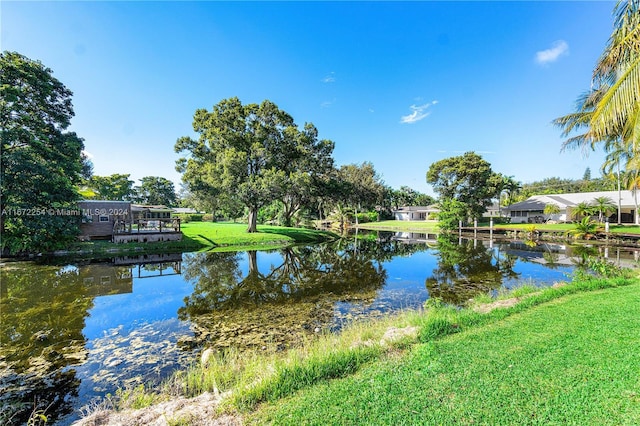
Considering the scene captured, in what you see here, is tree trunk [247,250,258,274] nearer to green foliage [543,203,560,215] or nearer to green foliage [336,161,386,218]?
green foliage [336,161,386,218]

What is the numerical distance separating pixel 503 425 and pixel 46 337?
8.40m

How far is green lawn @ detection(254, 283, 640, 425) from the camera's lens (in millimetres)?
2777

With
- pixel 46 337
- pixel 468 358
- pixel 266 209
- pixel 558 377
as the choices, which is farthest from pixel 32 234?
pixel 266 209

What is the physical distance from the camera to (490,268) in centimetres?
1355

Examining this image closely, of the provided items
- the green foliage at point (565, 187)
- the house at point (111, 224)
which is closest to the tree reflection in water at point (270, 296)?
the house at point (111, 224)

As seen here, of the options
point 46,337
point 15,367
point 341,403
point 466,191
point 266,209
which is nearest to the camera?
point 341,403

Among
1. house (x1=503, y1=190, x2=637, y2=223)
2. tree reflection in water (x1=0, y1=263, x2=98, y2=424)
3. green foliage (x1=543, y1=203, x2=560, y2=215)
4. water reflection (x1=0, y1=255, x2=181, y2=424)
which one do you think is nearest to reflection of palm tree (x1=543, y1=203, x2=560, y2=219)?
green foliage (x1=543, y1=203, x2=560, y2=215)

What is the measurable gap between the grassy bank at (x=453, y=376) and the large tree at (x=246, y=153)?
57.9 ft

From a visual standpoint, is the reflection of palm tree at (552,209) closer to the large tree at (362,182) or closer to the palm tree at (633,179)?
the palm tree at (633,179)

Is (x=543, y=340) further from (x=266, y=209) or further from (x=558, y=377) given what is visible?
(x=266, y=209)

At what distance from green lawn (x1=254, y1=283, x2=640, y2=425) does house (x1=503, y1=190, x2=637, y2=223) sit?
37140 mm

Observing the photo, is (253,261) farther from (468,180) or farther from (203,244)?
(468,180)

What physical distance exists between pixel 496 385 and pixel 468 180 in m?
41.5

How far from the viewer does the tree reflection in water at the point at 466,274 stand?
31.1ft
